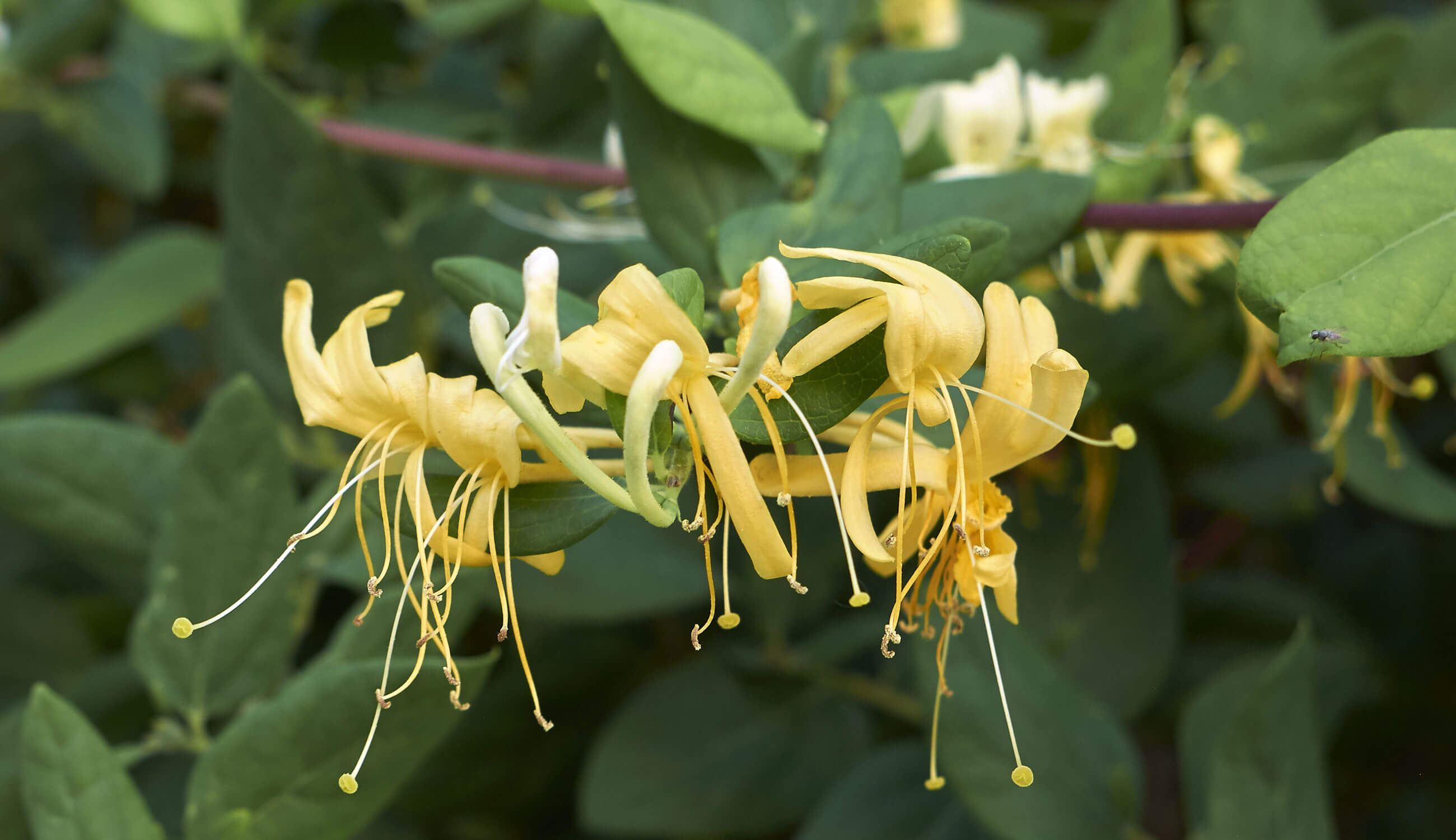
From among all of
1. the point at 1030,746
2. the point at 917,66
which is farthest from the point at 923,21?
the point at 1030,746

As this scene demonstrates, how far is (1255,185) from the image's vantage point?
2.02ft

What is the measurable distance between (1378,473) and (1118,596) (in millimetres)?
175

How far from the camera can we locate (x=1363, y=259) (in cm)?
32

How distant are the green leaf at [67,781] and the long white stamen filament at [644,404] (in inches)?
13.1

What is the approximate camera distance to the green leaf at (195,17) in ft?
2.31

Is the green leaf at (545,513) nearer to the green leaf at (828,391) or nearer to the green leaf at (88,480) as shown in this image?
the green leaf at (828,391)

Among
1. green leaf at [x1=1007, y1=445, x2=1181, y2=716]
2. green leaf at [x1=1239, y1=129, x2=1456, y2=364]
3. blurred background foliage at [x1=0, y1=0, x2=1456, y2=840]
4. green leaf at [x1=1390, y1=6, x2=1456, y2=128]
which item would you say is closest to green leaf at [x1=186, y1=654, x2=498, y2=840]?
blurred background foliage at [x1=0, y1=0, x2=1456, y2=840]

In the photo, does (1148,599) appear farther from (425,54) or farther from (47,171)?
(47,171)

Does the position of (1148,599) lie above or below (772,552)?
below

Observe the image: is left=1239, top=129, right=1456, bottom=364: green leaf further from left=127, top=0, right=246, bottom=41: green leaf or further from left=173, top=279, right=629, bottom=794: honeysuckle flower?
left=127, top=0, right=246, bottom=41: green leaf

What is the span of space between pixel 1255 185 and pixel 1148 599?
0.28 metres

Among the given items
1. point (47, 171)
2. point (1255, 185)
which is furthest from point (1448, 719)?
point (47, 171)

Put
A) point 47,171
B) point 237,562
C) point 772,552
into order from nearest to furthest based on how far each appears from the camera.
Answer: point 772,552, point 237,562, point 47,171

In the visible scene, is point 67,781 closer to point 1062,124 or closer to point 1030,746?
point 1030,746
